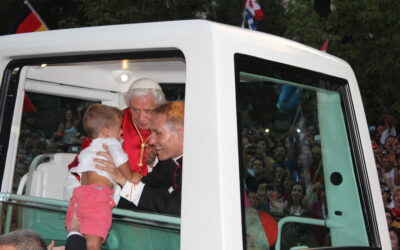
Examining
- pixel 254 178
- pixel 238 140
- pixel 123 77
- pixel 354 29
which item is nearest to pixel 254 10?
pixel 354 29

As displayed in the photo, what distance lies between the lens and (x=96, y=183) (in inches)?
103

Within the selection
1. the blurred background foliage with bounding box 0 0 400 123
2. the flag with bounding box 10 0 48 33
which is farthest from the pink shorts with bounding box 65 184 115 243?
the blurred background foliage with bounding box 0 0 400 123

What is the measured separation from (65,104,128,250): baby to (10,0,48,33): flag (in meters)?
6.68

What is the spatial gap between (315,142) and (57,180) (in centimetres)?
174

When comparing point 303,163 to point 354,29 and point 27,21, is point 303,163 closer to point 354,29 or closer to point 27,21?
point 27,21

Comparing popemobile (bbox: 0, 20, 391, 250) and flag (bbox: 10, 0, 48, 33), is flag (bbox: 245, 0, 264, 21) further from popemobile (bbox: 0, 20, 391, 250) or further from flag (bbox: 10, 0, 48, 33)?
popemobile (bbox: 0, 20, 391, 250)

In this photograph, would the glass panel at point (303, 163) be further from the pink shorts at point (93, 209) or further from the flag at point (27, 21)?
the flag at point (27, 21)

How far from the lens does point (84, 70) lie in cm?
360

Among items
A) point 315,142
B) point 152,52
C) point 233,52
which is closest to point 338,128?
point 315,142

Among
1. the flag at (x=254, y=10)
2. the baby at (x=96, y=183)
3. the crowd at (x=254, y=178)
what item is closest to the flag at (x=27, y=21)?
the flag at (x=254, y=10)

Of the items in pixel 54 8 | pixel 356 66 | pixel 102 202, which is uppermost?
pixel 54 8

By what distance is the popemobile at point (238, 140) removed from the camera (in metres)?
1.90

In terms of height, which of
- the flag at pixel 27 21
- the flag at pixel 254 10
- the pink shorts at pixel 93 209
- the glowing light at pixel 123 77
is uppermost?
the flag at pixel 254 10

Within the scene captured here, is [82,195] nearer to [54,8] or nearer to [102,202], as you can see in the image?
[102,202]
